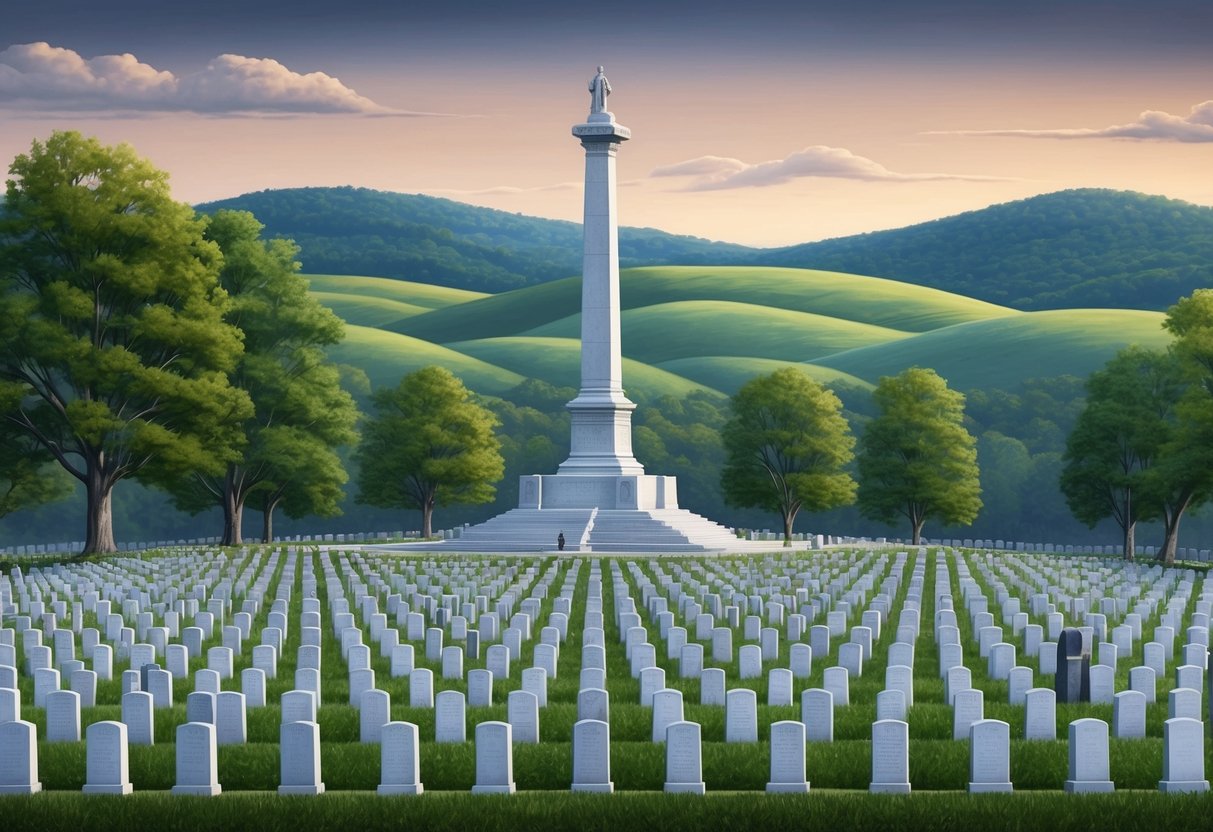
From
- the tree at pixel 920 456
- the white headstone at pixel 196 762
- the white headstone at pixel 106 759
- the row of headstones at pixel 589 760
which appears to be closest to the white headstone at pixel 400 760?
the row of headstones at pixel 589 760

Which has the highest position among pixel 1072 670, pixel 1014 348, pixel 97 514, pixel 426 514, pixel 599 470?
pixel 1014 348

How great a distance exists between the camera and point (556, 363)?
155750mm

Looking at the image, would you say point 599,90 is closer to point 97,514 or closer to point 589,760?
point 97,514

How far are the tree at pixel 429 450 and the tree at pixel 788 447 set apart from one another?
1084cm

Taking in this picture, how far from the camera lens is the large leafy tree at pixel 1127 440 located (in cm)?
6762

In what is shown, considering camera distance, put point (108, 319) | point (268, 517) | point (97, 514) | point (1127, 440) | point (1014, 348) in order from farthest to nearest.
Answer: point (1014, 348)
point (1127, 440)
point (268, 517)
point (97, 514)
point (108, 319)

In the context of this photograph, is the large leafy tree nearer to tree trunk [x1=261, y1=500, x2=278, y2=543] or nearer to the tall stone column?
the tall stone column

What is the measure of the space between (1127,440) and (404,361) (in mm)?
86957

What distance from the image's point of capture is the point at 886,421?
257ft

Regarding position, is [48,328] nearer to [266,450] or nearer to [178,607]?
[266,450]

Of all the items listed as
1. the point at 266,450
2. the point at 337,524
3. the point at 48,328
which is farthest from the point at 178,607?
the point at 337,524

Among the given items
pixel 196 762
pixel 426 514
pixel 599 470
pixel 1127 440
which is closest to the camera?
pixel 196 762

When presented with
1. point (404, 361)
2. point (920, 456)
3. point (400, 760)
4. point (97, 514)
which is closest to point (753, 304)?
point (404, 361)

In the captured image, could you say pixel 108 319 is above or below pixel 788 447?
above
